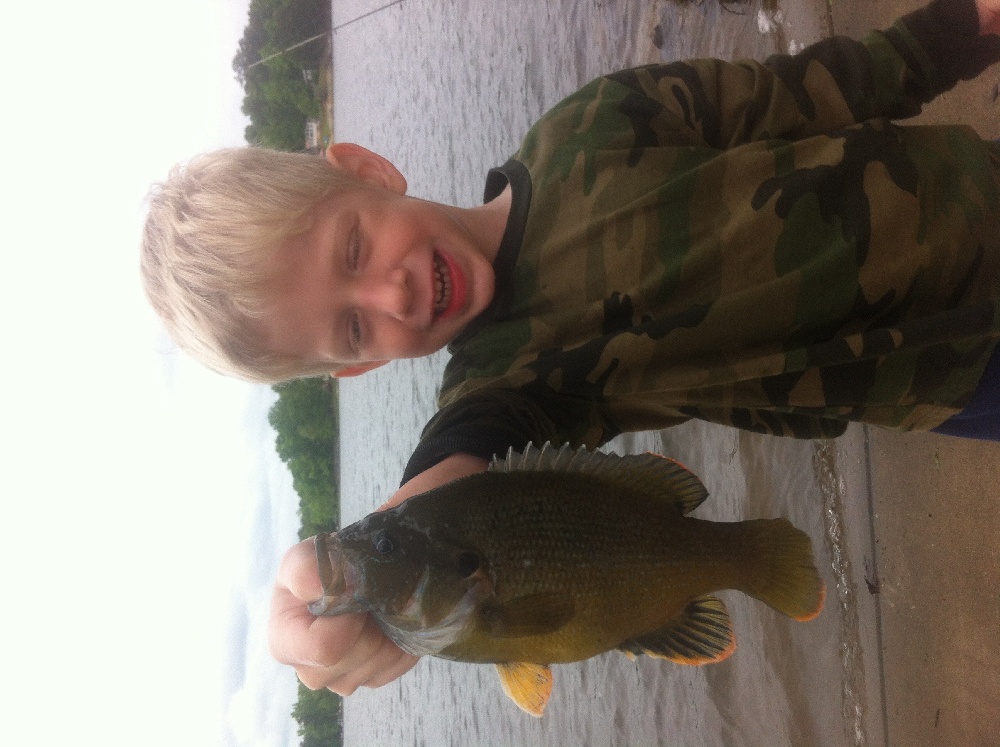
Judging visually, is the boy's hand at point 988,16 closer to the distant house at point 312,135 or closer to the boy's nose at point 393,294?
the boy's nose at point 393,294

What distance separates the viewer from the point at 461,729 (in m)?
6.74

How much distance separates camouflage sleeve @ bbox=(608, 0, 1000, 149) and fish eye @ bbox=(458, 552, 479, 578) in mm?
1210

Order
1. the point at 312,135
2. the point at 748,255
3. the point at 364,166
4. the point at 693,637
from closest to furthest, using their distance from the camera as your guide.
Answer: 1. the point at 693,637
2. the point at 748,255
3. the point at 364,166
4. the point at 312,135

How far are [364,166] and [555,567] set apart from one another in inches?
53.7

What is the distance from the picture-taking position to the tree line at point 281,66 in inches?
432

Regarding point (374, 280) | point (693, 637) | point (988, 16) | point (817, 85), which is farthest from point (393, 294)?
point (988, 16)

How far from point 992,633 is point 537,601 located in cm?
186

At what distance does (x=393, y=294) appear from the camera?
1.62m

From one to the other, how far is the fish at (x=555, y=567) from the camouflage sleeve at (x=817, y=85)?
101cm

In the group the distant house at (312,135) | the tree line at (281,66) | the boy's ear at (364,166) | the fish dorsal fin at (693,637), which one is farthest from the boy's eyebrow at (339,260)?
the distant house at (312,135)

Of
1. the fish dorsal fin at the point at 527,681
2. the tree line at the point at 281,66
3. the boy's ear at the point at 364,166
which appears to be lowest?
the fish dorsal fin at the point at 527,681

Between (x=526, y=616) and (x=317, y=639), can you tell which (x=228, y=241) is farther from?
(x=526, y=616)

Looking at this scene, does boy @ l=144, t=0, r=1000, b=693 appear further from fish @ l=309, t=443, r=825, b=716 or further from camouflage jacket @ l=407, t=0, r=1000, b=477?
fish @ l=309, t=443, r=825, b=716

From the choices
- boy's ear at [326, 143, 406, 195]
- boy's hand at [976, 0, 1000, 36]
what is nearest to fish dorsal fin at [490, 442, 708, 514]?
boy's ear at [326, 143, 406, 195]
